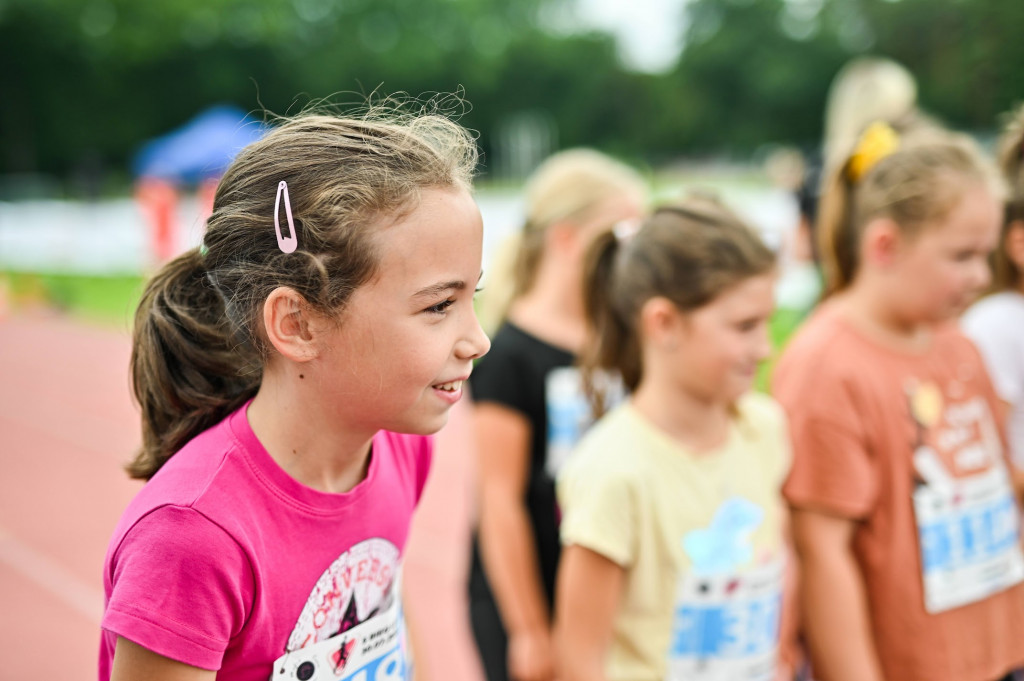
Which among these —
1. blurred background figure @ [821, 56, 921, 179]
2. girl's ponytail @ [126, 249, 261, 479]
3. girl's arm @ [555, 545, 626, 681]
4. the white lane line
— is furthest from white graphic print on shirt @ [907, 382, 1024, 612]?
the white lane line

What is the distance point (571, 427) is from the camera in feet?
8.52

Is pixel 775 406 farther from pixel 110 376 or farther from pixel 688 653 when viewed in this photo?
pixel 110 376

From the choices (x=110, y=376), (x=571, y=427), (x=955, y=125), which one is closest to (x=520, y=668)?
(x=571, y=427)

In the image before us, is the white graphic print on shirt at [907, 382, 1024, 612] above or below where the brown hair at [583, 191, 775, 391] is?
below

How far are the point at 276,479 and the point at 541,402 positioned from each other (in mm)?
1336

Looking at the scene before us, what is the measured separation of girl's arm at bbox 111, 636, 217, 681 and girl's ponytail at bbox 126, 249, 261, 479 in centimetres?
35

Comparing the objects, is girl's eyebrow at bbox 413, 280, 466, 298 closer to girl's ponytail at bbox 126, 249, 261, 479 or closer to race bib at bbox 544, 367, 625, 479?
girl's ponytail at bbox 126, 249, 261, 479

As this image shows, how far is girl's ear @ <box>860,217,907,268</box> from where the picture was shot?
2238mm

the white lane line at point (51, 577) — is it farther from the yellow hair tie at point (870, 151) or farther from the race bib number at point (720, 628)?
the yellow hair tie at point (870, 151)

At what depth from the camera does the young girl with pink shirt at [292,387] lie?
1200 millimetres

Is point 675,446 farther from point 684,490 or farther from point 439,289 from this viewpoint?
point 439,289

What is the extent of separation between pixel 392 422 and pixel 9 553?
4.83 meters

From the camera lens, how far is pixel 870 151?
8.05 feet

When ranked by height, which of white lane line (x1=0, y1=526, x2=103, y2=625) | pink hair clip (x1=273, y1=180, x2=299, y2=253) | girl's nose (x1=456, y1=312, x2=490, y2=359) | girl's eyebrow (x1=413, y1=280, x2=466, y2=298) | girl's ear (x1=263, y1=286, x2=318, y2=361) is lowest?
white lane line (x1=0, y1=526, x2=103, y2=625)
